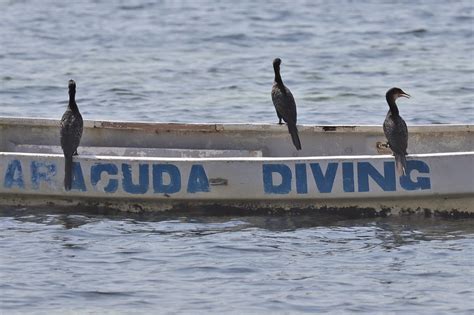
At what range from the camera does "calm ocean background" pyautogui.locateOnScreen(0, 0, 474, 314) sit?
36.0 feet

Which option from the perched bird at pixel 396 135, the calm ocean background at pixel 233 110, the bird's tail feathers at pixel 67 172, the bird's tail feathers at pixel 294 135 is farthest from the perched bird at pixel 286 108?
the bird's tail feathers at pixel 67 172

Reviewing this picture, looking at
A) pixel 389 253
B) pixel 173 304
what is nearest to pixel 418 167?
pixel 389 253

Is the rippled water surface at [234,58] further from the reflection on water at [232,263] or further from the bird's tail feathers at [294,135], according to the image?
the reflection on water at [232,263]

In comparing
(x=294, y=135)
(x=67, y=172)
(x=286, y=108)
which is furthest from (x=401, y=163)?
(x=67, y=172)

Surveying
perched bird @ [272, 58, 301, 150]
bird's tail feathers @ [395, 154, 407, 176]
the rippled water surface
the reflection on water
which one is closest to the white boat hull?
bird's tail feathers @ [395, 154, 407, 176]

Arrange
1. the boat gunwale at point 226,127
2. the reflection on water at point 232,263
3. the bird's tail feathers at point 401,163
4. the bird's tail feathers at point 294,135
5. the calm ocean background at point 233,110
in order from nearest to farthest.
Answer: the reflection on water at point 232,263 < the calm ocean background at point 233,110 < the bird's tail feathers at point 401,163 < the bird's tail feathers at point 294,135 < the boat gunwale at point 226,127

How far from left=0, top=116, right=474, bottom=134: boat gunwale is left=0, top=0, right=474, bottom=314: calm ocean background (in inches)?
55.0

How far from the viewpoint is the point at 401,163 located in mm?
12195

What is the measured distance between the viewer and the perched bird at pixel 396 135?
1223cm

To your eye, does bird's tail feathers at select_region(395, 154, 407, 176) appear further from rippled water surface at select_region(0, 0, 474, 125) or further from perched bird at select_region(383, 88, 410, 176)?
rippled water surface at select_region(0, 0, 474, 125)

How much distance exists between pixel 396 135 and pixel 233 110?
731 cm

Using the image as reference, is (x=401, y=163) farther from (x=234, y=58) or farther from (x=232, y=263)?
(x=234, y=58)

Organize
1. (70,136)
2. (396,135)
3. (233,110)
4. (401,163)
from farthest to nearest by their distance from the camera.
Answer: (233,110) → (70,136) → (396,135) → (401,163)

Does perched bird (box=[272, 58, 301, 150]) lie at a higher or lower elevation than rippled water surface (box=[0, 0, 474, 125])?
lower
